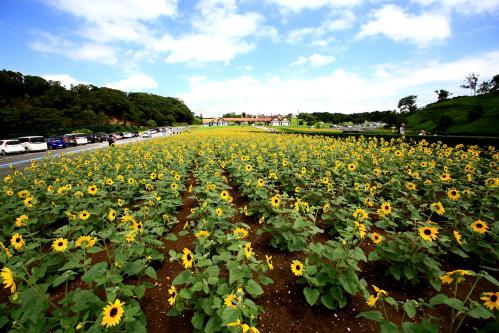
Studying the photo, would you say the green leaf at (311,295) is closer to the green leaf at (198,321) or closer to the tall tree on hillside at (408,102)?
the green leaf at (198,321)

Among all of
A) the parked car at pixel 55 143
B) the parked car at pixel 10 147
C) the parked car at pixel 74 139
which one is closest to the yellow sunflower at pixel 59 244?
the parked car at pixel 10 147

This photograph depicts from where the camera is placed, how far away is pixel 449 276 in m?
2.17

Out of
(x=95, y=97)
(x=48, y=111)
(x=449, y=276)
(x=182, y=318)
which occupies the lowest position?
(x=182, y=318)

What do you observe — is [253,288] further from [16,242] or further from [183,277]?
[16,242]

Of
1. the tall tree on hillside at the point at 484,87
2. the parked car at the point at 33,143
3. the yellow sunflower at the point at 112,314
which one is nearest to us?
the yellow sunflower at the point at 112,314

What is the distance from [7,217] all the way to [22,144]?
1130 inches

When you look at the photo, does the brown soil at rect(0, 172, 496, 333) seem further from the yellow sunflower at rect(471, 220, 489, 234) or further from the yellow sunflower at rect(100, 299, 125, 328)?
the yellow sunflower at rect(100, 299, 125, 328)

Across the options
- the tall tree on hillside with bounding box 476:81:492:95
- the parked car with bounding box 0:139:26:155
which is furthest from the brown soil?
the tall tree on hillside with bounding box 476:81:492:95

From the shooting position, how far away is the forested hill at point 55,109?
43.7m

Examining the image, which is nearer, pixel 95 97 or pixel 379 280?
pixel 379 280

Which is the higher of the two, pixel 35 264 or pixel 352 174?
pixel 352 174

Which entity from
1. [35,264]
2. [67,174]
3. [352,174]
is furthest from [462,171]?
[67,174]

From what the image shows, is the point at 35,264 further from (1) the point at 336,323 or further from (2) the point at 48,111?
(2) the point at 48,111

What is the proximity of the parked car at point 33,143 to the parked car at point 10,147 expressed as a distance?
830 mm
